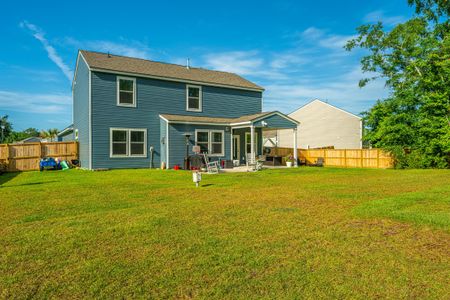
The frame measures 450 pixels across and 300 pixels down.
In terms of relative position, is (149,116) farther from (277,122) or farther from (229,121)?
(277,122)

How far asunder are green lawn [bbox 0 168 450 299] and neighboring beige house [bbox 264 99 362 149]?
83.4ft

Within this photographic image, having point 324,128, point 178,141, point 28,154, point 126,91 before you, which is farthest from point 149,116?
point 324,128

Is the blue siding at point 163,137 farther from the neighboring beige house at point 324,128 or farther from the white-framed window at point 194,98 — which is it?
the neighboring beige house at point 324,128

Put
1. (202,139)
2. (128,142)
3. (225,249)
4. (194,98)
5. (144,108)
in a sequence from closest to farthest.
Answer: (225,249)
(128,142)
(144,108)
(202,139)
(194,98)

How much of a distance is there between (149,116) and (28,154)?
7.45 metres

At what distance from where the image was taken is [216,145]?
2066 cm

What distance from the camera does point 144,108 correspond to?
64.2ft

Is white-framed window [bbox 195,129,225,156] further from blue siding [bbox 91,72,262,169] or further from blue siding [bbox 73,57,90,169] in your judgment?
blue siding [bbox 73,57,90,169]

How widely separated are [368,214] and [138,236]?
175 inches

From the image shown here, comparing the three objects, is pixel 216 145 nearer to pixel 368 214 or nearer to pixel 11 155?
pixel 11 155

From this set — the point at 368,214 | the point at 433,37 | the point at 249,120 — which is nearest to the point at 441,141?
the point at 433,37

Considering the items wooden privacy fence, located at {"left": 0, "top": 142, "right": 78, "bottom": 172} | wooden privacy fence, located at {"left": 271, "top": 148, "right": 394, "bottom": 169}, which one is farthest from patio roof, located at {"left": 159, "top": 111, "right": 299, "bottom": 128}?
wooden privacy fence, located at {"left": 271, "top": 148, "right": 394, "bottom": 169}

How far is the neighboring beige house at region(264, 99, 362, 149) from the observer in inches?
1308

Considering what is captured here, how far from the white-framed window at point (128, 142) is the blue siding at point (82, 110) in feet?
4.96
